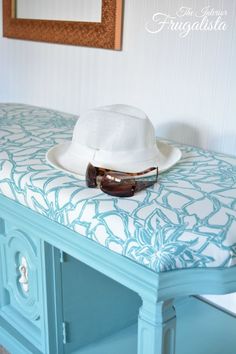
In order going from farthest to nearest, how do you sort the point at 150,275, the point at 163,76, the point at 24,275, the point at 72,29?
the point at 72,29 < the point at 163,76 < the point at 24,275 < the point at 150,275

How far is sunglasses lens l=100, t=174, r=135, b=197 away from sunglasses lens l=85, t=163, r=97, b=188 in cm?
2

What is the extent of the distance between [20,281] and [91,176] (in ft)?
→ 1.30

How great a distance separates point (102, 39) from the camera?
1.33m

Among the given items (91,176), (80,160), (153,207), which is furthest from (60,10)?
(153,207)

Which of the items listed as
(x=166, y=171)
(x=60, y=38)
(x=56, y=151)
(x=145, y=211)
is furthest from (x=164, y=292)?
(x=60, y=38)

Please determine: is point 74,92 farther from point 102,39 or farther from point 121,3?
point 121,3

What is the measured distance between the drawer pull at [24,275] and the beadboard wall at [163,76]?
20.1 inches

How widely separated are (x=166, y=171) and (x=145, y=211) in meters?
0.23

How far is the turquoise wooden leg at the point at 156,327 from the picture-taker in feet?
2.30

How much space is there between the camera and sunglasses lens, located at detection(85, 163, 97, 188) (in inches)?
32.9

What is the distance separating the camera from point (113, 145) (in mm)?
913

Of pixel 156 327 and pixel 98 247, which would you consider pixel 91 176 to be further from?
pixel 156 327

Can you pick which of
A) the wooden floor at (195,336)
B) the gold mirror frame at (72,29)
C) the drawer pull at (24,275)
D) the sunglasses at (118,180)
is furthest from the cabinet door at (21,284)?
the gold mirror frame at (72,29)

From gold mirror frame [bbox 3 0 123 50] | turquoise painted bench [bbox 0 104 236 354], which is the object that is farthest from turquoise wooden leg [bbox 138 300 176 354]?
gold mirror frame [bbox 3 0 123 50]
